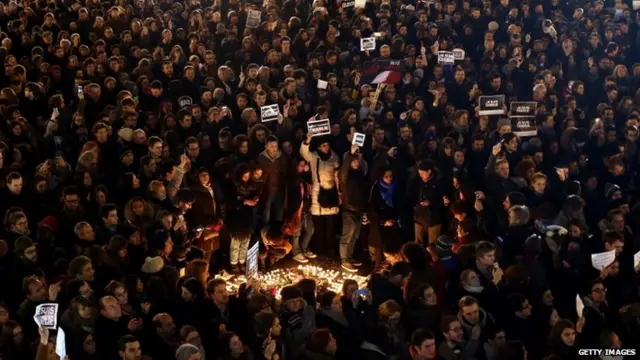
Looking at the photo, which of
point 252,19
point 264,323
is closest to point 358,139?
point 264,323

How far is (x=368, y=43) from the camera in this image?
43.1 feet

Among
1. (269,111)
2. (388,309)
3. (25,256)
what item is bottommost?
(388,309)

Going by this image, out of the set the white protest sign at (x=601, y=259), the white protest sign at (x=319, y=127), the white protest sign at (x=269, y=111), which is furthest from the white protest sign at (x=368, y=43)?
the white protest sign at (x=601, y=259)

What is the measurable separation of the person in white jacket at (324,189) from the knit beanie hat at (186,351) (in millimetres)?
4298

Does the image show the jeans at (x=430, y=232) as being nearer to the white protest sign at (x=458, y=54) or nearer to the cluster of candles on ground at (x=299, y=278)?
the cluster of candles on ground at (x=299, y=278)

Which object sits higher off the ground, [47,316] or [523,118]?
[523,118]

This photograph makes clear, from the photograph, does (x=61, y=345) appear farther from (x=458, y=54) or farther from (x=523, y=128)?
(x=458, y=54)

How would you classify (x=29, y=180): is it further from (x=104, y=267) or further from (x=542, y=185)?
(x=542, y=185)

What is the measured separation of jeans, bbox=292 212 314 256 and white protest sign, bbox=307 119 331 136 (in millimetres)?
1082

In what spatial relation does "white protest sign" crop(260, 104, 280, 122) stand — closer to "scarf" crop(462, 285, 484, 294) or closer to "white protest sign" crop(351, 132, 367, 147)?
"white protest sign" crop(351, 132, 367, 147)

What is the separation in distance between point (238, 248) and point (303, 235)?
3.49 ft

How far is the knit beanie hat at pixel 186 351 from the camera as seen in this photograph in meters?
5.80

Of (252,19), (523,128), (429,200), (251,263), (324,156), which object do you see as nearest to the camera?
(251,263)

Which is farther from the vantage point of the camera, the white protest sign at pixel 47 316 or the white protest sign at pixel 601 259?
the white protest sign at pixel 601 259
